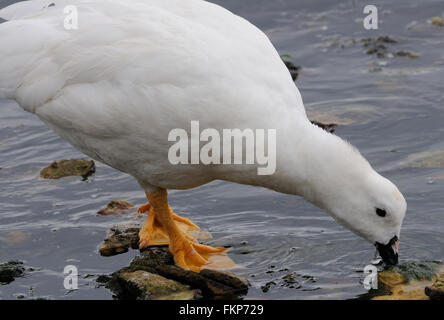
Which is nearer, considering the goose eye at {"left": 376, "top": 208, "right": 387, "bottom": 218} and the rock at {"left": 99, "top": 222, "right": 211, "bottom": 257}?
the goose eye at {"left": 376, "top": 208, "right": 387, "bottom": 218}

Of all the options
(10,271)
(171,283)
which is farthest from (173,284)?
(10,271)

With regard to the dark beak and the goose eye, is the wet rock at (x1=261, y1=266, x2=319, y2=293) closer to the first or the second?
the dark beak

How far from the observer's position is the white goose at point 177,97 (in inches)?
249

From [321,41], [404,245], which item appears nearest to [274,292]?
[404,245]

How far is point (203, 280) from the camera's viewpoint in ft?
21.4

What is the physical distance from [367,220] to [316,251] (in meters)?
0.80

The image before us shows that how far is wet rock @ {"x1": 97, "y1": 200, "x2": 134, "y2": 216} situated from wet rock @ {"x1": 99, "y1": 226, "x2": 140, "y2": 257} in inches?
13.3

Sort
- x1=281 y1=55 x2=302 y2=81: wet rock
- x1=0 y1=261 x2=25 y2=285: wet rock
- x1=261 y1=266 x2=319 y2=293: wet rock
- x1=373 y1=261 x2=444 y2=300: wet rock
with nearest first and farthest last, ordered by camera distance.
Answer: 1. x1=373 y1=261 x2=444 y2=300: wet rock
2. x1=261 y1=266 x2=319 y2=293: wet rock
3. x1=0 y1=261 x2=25 y2=285: wet rock
4. x1=281 y1=55 x2=302 y2=81: wet rock

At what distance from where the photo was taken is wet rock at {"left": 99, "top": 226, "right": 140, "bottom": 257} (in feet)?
23.9

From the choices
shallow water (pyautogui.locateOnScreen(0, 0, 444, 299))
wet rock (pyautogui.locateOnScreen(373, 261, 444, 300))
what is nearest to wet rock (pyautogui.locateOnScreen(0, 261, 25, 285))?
shallow water (pyautogui.locateOnScreen(0, 0, 444, 299))

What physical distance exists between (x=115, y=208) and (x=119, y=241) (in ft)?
2.33

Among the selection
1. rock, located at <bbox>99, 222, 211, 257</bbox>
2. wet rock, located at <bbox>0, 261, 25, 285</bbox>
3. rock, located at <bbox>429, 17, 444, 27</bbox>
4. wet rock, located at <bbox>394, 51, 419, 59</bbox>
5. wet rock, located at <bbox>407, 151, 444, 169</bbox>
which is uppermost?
rock, located at <bbox>429, 17, 444, 27</bbox>

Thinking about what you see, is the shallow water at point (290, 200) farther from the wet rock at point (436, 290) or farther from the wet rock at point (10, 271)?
the wet rock at point (436, 290)

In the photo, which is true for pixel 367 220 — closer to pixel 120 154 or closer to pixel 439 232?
pixel 439 232
